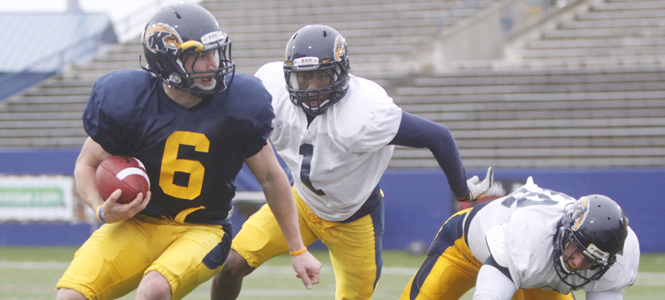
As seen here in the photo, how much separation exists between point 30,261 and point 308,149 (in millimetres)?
5292

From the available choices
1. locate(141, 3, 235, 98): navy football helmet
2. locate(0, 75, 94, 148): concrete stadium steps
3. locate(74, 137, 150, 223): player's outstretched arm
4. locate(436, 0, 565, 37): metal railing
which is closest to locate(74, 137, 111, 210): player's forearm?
locate(74, 137, 150, 223): player's outstretched arm

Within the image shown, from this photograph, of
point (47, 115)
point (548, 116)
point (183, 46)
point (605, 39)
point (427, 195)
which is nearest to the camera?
point (183, 46)

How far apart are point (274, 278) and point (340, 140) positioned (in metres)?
3.41

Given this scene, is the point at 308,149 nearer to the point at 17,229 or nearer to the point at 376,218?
the point at 376,218

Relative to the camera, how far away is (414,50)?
42.0 feet

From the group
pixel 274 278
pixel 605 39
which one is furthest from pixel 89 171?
pixel 605 39

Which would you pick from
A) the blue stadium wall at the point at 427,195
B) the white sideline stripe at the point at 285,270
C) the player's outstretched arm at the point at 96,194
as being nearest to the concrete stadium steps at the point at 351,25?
the blue stadium wall at the point at 427,195

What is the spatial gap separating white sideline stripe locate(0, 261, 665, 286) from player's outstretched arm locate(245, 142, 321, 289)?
3.80 meters

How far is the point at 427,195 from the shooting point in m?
8.30

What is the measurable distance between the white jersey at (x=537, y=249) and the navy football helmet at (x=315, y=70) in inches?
38.8

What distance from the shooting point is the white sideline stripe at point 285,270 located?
6.28m

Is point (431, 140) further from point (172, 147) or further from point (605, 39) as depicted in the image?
point (605, 39)

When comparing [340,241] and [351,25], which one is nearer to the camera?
[340,241]

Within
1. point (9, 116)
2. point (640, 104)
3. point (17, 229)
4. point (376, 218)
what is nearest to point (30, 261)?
point (17, 229)
